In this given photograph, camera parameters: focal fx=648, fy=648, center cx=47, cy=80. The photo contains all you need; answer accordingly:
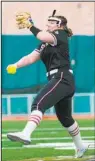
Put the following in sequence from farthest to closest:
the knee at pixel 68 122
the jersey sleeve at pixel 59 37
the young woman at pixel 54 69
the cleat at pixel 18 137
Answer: the knee at pixel 68 122
the jersey sleeve at pixel 59 37
the young woman at pixel 54 69
the cleat at pixel 18 137

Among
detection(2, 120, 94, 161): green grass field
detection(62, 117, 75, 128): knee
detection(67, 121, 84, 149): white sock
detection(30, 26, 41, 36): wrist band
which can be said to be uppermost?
detection(30, 26, 41, 36): wrist band

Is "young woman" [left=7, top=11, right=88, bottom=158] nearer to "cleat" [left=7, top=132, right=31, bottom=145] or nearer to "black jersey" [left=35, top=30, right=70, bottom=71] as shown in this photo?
"black jersey" [left=35, top=30, right=70, bottom=71]

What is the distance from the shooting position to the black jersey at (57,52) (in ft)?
22.2

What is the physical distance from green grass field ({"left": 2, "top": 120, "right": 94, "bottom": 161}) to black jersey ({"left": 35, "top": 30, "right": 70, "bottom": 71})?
1.08 meters

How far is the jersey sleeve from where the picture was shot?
668cm

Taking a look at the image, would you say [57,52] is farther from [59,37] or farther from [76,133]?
[76,133]

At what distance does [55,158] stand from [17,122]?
21.0 ft

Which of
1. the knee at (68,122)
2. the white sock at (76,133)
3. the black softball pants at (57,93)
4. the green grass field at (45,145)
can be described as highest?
the black softball pants at (57,93)

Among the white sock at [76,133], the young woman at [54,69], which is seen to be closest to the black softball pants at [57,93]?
the young woman at [54,69]

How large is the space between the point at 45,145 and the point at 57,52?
2684 mm

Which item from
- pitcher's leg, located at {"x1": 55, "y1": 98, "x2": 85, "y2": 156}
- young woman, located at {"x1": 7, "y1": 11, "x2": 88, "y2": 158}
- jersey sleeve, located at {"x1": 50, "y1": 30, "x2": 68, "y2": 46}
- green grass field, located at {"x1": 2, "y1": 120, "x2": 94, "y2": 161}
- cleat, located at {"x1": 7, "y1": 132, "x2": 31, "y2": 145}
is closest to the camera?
cleat, located at {"x1": 7, "y1": 132, "x2": 31, "y2": 145}

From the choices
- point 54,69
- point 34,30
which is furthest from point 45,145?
point 34,30

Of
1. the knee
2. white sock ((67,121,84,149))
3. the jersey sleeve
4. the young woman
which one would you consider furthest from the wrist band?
white sock ((67,121,84,149))

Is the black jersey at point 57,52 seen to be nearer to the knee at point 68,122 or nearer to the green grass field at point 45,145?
the knee at point 68,122
